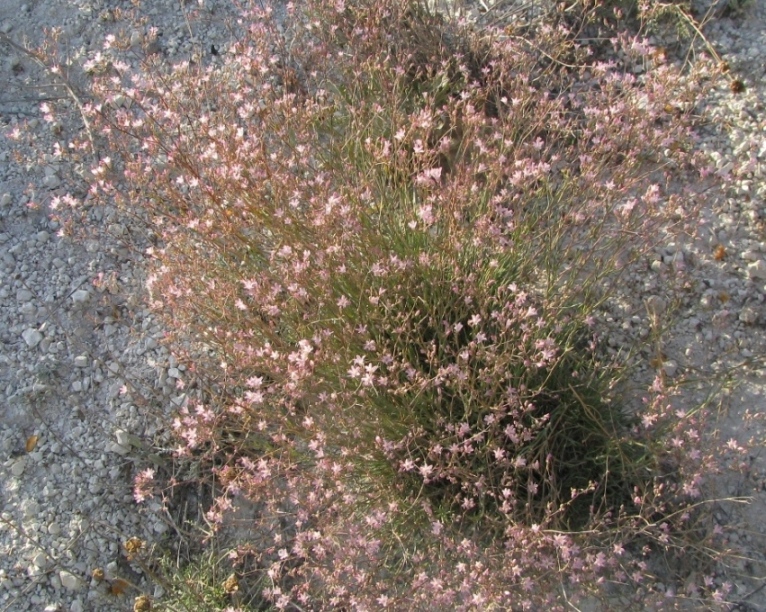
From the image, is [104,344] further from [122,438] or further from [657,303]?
[657,303]

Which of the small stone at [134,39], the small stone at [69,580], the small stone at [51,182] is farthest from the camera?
the small stone at [134,39]

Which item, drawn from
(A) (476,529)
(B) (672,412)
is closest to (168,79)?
(A) (476,529)

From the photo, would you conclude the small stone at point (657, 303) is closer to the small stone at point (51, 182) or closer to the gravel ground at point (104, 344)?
the gravel ground at point (104, 344)

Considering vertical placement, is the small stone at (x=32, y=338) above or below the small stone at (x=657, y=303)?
below

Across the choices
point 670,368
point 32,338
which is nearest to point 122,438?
point 32,338

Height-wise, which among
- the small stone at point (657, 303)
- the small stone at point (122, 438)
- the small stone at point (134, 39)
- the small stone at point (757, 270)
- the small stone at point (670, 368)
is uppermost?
the small stone at point (757, 270)

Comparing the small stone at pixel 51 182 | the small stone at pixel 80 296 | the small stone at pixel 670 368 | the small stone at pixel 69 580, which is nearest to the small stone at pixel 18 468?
the small stone at pixel 69 580

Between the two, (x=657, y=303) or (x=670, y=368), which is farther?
(x=657, y=303)
